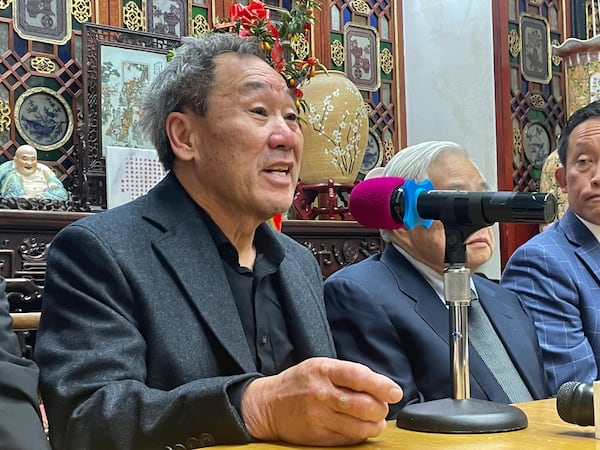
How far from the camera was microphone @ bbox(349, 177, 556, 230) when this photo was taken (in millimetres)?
1260

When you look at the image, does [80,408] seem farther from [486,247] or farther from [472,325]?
[486,247]

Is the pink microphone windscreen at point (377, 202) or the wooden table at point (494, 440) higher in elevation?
the pink microphone windscreen at point (377, 202)

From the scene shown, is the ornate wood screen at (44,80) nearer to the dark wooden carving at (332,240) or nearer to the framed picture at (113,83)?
the framed picture at (113,83)

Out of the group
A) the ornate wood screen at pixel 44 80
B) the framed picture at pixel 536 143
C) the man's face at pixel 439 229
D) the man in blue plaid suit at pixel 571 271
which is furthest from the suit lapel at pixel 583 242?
the framed picture at pixel 536 143

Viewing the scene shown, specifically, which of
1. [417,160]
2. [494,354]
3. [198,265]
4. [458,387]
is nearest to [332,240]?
[417,160]

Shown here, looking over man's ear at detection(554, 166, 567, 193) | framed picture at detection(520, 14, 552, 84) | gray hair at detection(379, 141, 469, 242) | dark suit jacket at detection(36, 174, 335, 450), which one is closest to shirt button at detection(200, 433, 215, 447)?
dark suit jacket at detection(36, 174, 335, 450)

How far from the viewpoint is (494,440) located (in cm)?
120

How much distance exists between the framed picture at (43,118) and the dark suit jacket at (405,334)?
91.4 inches

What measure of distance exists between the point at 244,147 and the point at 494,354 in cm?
71

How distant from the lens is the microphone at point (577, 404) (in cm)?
126

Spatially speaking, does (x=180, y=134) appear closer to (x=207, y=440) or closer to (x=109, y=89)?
(x=207, y=440)

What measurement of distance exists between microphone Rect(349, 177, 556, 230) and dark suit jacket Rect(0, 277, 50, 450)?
1.94 feet

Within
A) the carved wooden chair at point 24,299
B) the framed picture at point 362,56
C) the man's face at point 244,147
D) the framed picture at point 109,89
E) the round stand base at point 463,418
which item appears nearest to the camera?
the round stand base at point 463,418

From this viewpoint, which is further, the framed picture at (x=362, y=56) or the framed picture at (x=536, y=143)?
the framed picture at (x=536, y=143)
